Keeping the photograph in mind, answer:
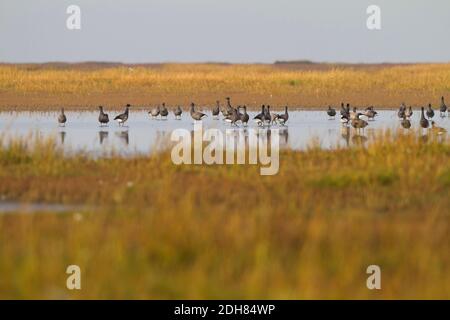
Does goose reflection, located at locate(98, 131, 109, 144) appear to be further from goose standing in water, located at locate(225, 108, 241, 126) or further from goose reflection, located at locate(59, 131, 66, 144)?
goose standing in water, located at locate(225, 108, 241, 126)

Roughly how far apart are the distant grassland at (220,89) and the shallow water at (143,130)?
6.92m

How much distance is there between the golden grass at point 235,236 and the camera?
9344mm

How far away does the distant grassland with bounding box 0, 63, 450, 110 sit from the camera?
165 feet

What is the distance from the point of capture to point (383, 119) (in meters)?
37.8

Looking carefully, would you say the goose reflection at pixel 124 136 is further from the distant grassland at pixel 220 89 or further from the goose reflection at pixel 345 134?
the distant grassland at pixel 220 89

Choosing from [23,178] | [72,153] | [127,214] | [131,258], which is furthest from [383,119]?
[131,258]

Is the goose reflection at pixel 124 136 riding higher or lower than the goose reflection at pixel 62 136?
lower

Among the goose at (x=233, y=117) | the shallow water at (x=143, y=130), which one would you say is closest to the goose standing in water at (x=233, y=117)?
the goose at (x=233, y=117)

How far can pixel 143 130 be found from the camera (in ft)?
101

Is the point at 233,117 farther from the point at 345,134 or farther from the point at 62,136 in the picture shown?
the point at 62,136

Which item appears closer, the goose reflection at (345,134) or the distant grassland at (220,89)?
the goose reflection at (345,134)

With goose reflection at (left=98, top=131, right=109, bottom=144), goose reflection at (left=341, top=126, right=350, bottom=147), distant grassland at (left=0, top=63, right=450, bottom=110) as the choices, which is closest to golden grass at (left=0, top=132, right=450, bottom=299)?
goose reflection at (left=341, top=126, right=350, bottom=147)

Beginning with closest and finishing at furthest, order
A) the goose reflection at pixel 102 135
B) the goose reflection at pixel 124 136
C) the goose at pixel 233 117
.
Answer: the goose reflection at pixel 124 136
the goose reflection at pixel 102 135
the goose at pixel 233 117

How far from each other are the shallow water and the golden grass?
502cm
